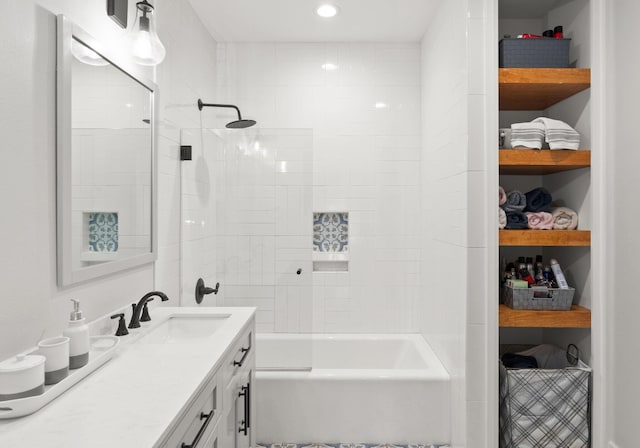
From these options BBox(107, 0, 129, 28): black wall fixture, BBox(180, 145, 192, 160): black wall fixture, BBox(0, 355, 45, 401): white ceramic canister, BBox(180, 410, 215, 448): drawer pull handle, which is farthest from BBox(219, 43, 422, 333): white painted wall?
BBox(0, 355, 45, 401): white ceramic canister

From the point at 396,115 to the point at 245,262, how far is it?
5.26 ft


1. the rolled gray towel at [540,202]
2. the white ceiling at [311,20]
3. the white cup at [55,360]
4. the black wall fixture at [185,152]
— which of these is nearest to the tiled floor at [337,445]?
the rolled gray towel at [540,202]

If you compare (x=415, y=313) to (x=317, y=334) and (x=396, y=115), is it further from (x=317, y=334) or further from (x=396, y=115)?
(x=396, y=115)

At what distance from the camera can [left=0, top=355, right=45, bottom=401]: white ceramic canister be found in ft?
2.92

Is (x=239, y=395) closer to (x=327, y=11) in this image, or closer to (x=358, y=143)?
(x=358, y=143)

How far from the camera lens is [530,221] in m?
2.11

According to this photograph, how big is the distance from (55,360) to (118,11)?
1.32 metres

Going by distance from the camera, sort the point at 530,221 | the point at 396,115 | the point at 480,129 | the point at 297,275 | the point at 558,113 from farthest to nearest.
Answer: the point at 396,115 → the point at 297,275 → the point at 558,113 → the point at 530,221 → the point at 480,129

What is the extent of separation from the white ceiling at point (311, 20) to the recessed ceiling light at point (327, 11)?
0.11 feet

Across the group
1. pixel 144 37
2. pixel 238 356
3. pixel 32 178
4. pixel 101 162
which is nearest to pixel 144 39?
pixel 144 37

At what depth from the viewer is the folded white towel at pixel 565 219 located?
2.09m

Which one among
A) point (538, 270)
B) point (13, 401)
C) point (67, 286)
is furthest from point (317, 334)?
point (13, 401)

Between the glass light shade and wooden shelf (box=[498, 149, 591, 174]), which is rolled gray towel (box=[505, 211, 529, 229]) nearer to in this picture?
wooden shelf (box=[498, 149, 591, 174])

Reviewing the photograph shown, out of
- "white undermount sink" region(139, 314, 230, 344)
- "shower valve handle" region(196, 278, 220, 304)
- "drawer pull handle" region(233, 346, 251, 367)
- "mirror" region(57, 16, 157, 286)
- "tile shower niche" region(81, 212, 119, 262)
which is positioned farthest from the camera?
"shower valve handle" region(196, 278, 220, 304)
